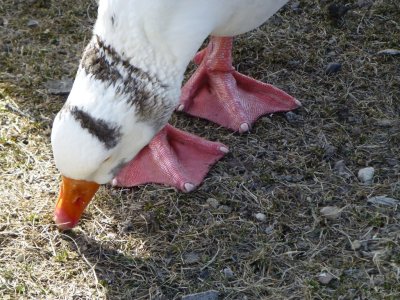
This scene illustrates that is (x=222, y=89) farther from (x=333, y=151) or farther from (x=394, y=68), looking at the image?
(x=394, y=68)

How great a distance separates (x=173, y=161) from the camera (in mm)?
4555

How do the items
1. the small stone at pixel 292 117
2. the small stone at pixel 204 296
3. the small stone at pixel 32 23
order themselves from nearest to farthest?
the small stone at pixel 204 296 → the small stone at pixel 292 117 → the small stone at pixel 32 23

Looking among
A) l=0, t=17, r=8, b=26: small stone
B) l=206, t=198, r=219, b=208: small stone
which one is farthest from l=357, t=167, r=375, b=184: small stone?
l=0, t=17, r=8, b=26: small stone


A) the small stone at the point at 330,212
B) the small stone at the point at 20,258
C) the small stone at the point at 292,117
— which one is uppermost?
the small stone at the point at 330,212

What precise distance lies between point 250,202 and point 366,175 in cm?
72

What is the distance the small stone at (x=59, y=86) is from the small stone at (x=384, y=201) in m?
2.22

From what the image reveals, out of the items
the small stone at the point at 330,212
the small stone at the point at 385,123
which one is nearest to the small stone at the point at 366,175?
the small stone at the point at 330,212

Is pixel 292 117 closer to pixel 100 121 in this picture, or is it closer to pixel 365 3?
pixel 365 3

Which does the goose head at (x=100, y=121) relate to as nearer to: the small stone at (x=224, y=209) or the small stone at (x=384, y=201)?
the small stone at (x=224, y=209)

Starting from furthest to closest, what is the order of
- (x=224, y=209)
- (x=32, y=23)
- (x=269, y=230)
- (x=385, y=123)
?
(x=32, y=23), (x=385, y=123), (x=224, y=209), (x=269, y=230)

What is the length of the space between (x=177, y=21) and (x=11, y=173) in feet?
5.13

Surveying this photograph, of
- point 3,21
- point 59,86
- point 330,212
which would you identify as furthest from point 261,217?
point 3,21

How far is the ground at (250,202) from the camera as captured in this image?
3.96 metres

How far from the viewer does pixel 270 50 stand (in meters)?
5.59
